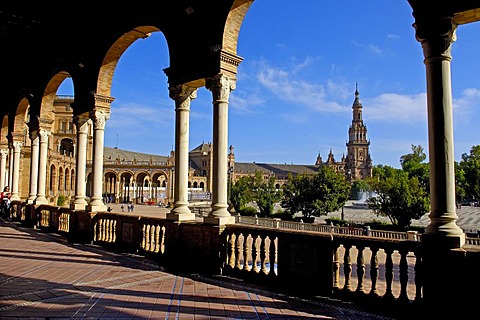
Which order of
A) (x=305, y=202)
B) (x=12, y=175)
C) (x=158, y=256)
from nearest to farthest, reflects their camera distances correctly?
1. (x=158, y=256)
2. (x=12, y=175)
3. (x=305, y=202)

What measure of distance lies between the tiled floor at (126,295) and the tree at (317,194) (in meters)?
36.0

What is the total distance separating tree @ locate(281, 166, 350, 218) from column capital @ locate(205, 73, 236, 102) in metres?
36.2

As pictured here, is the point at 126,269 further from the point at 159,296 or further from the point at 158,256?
the point at 159,296

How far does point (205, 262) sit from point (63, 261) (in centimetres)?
311

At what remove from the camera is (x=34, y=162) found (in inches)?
599

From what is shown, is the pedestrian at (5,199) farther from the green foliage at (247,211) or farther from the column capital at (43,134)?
the green foliage at (247,211)

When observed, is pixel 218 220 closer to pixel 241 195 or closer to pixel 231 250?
pixel 231 250

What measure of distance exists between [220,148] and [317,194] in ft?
121

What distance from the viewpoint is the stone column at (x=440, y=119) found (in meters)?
4.55

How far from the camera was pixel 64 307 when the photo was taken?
16.0ft

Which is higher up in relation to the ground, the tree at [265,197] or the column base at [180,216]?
the column base at [180,216]

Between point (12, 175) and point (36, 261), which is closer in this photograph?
point (36, 261)

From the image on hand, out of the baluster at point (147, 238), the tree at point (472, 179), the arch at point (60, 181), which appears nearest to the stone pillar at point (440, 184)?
the baluster at point (147, 238)

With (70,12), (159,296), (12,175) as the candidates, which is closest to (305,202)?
(12,175)
